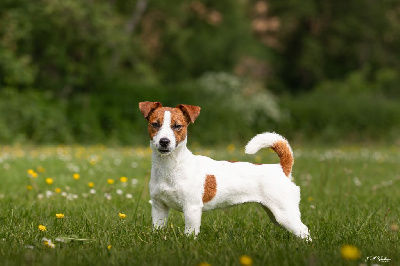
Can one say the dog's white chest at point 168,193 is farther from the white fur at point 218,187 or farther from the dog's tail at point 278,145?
the dog's tail at point 278,145

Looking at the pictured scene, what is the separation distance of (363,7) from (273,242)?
31535 mm

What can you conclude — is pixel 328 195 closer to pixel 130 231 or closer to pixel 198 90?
pixel 130 231

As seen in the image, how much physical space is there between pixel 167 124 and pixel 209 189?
0.64 meters

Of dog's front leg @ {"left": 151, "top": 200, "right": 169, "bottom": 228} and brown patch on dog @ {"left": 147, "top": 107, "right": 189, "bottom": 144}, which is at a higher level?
brown patch on dog @ {"left": 147, "top": 107, "right": 189, "bottom": 144}

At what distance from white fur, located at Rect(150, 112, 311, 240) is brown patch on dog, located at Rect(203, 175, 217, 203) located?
3 cm

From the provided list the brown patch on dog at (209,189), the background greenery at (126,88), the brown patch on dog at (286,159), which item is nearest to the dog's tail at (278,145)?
the brown patch on dog at (286,159)

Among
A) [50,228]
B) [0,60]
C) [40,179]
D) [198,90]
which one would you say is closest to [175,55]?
[198,90]

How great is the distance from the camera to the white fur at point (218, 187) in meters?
4.20

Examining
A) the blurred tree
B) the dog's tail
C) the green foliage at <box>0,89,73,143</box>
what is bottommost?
the dog's tail

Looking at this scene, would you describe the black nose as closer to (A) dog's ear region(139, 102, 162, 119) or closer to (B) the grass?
(A) dog's ear region(139, 102, 162, 119)

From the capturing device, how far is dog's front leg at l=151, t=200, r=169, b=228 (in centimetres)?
438
